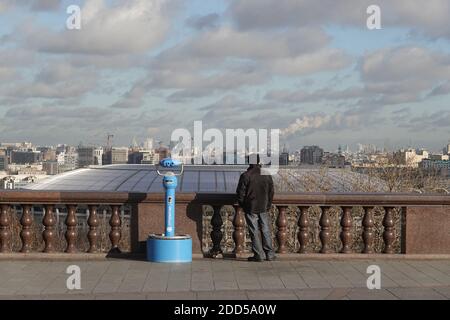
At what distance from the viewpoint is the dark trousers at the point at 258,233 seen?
998 centimetres

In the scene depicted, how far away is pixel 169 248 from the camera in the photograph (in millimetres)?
9852

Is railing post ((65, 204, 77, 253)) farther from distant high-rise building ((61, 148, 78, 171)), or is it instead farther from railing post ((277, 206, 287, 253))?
distant high-rise building ((61, 148, 78, 171))

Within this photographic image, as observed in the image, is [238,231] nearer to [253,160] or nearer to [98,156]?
[253,160]

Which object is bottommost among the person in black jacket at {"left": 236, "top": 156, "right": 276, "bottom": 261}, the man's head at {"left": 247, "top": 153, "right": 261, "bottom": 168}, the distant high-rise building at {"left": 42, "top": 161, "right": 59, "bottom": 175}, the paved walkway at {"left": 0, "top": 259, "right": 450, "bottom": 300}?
the distant high-rise building at {"left": 42, "top": 161, "right": 59, "bottom": 175}

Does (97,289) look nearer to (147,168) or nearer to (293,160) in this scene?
(293,160)

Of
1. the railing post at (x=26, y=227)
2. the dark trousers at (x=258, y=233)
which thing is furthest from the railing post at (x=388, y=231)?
the railing post at (x=26, y=227)

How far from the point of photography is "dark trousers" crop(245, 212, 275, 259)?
998cm

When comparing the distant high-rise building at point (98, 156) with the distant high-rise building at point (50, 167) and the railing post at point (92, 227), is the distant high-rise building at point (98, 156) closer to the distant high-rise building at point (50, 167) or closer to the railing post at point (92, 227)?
the distant high-rise building at point (50, 167)

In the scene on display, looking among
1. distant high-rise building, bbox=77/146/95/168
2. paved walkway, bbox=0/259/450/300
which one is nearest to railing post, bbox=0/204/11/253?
paved walkway, bbox=0/259/450/300

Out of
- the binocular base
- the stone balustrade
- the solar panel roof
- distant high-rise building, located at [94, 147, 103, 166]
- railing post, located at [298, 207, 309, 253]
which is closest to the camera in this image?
the binocular base

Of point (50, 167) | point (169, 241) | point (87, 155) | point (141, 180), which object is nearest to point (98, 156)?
point (87, 155)

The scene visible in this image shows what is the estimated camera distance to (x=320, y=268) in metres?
9.70

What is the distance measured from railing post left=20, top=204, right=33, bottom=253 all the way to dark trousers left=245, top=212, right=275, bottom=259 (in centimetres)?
321
